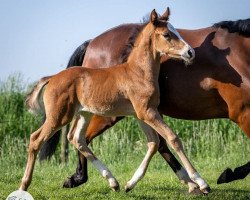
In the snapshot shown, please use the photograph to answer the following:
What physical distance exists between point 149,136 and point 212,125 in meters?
7.48

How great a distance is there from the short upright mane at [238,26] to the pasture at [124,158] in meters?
1.95

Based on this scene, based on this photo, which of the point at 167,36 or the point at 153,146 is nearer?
the point at 167,36

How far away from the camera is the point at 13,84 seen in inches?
672

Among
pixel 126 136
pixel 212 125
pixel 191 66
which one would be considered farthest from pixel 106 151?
pixel 191 66

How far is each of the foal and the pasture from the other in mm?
750

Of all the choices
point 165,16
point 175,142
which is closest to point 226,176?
point 175,142

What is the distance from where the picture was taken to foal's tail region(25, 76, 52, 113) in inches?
296

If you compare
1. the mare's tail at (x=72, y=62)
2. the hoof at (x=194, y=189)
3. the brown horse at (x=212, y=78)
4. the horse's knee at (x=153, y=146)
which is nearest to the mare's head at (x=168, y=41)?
the brown horse at (x=212, y=78)

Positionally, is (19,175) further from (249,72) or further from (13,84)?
(13,84)

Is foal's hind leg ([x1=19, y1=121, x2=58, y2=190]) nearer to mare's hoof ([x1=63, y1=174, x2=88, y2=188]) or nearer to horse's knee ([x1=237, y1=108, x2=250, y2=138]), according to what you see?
mare's hoof ([x1=63, y1=174, x2=88, y2=188])

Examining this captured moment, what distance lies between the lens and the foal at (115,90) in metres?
7.08

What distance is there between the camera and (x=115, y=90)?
7.17m

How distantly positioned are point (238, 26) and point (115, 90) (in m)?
1.78

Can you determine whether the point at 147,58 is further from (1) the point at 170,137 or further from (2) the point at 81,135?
(2) the point at 81,135
